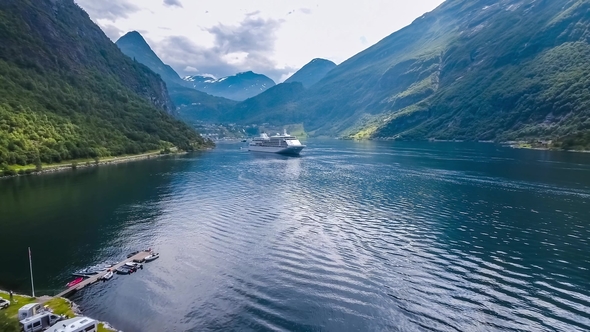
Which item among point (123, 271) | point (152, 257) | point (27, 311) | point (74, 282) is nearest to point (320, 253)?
point (152, 257)

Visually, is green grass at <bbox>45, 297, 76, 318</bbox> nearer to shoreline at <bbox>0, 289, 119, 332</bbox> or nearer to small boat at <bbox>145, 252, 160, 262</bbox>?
shoreline at <bbox>0, 289, 119, 332</bbox>

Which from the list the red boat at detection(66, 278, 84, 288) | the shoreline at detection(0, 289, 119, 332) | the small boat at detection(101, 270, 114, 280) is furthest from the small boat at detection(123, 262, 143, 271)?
the shoreline at detection(0, 289, 119, 332)

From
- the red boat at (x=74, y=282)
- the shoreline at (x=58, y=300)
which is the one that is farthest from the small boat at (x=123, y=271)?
the shoreline at (x=58, y=300)

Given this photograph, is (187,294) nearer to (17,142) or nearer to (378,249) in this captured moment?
(378,249)

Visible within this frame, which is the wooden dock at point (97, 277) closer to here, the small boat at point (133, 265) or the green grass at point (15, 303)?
the small boat at point (133, 265)

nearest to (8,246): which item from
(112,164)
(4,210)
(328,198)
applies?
(4,210)

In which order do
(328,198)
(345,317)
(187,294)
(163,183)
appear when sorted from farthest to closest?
(163,183) → (328,198) → (187,294) → (345,317)

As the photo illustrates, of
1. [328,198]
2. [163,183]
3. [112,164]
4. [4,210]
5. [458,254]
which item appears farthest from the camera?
[112,164]
